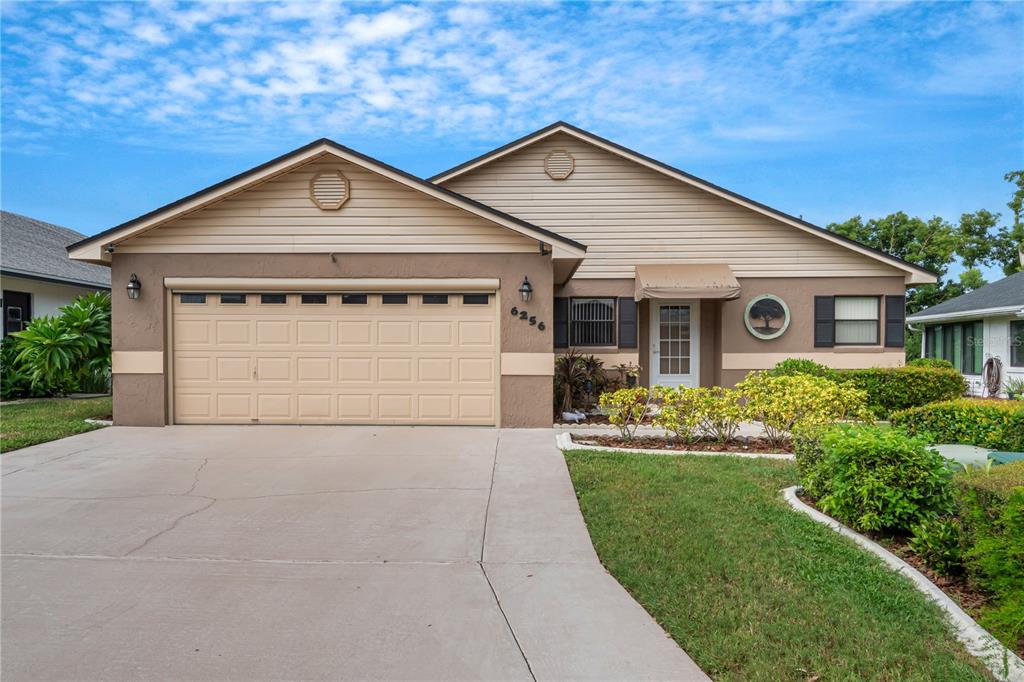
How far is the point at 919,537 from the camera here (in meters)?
4.39

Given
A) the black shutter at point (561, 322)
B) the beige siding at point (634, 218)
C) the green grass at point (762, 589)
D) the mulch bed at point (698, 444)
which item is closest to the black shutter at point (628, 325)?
the beige siding at point (634, 218)

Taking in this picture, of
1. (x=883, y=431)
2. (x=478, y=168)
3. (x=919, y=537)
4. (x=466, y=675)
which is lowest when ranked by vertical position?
(x=466, y=675)

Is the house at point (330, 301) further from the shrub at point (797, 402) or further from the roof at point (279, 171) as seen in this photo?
the shrub at point (797, 402)

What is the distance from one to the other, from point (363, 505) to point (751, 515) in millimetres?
3696

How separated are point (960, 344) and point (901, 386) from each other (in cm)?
1087

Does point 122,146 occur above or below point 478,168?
above

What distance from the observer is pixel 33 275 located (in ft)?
53.2

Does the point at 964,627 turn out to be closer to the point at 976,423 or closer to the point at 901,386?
the point at 976,423

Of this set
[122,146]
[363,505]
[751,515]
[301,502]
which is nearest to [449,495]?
[363,505]

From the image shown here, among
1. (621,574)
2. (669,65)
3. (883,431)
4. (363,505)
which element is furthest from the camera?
(669,65)

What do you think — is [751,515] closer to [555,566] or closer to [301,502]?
[555,566]

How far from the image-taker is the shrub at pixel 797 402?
842 centimetres

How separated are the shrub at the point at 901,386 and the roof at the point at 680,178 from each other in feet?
8.56

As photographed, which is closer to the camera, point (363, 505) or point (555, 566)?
point (555, 566)
